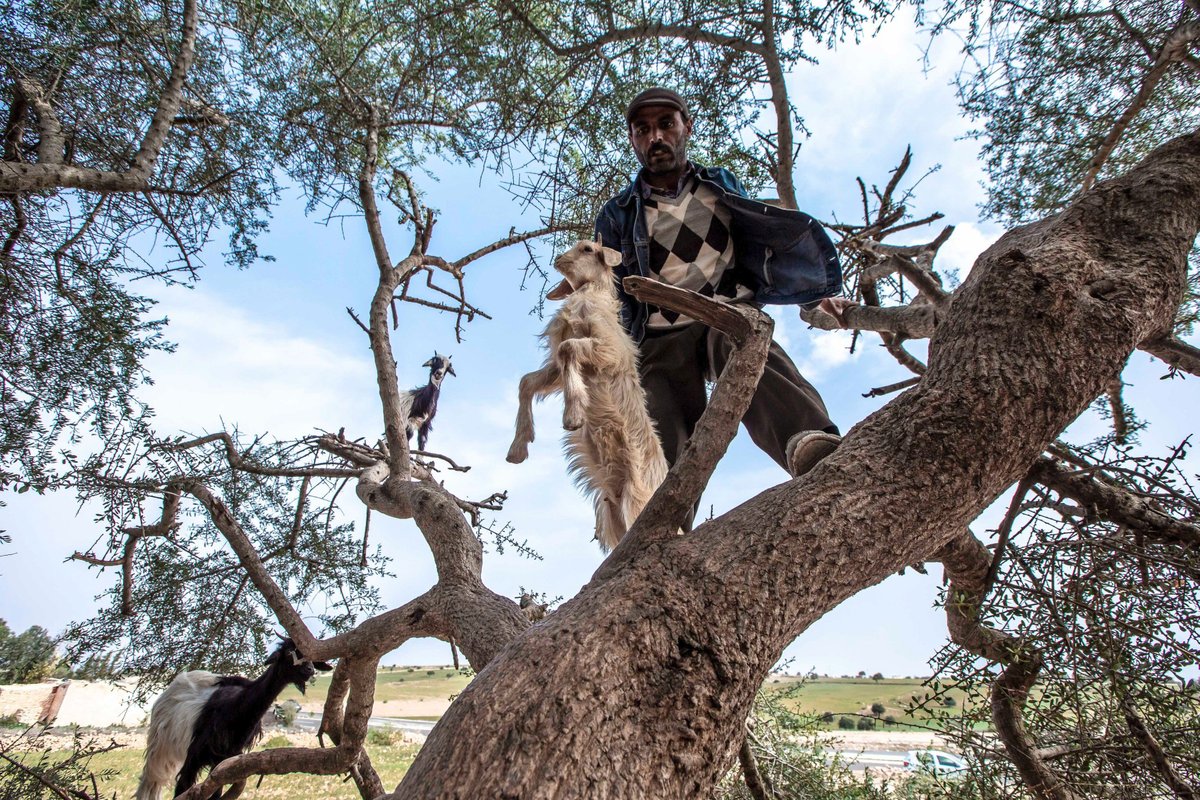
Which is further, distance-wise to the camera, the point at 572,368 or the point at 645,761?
the point at 572,368

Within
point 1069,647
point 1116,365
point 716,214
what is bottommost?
point 1069,647

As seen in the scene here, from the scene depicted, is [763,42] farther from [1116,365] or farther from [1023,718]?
[1023,718]

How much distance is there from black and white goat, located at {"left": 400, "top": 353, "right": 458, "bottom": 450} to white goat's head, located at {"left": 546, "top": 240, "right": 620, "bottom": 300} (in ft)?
17.6

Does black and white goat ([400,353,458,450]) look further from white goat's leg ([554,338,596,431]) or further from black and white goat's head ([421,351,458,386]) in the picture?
white goat's leg ([554,338,596,431])

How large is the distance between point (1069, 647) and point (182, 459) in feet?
16.4

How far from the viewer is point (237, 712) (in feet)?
14.8

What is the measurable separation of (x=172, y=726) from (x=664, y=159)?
17.0 feet

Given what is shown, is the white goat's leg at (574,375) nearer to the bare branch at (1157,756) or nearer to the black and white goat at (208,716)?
the bare branch at (1157,756)

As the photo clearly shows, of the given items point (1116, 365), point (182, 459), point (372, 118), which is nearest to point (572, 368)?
point (1116, 365)

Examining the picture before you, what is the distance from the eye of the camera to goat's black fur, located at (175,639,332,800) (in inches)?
174

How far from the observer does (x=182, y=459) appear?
4461 millimetres

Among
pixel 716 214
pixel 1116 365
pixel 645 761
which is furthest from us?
pixel 716 214

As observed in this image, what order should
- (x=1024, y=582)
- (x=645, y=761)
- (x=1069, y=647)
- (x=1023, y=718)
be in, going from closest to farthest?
(x=645, y=761) → (x=1069, y=647) → (x=1024, y=582) → (x=1023, y=718)

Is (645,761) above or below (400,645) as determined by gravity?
below
